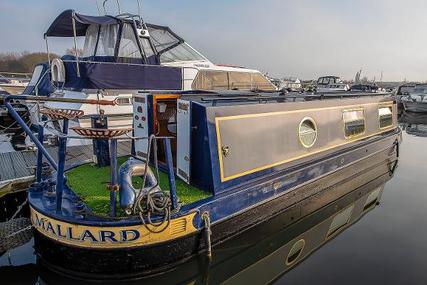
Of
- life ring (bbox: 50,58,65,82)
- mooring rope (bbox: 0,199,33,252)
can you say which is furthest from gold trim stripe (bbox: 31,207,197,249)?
life ring (bbox: 50,58,65,82)

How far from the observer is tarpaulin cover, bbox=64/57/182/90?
355 inches

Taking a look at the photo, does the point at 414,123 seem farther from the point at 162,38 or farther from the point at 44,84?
the point at 44,84

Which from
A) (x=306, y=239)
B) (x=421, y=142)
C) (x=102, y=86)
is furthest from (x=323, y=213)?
(x=421, y=142)

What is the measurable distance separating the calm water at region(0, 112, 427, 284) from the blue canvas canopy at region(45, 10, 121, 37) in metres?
6.07

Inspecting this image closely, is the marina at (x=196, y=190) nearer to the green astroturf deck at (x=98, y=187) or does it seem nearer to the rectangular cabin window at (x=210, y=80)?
the green astroturf deck at (x=98, y=187)

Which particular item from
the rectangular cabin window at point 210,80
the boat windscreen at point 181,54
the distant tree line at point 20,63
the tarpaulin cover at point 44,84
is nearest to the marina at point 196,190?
the boat windscreen at point 181,54

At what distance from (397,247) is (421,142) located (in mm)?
11828

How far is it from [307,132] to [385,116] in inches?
193

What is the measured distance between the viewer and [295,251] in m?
6.04

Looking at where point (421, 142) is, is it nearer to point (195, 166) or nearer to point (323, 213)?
point (323, 213)

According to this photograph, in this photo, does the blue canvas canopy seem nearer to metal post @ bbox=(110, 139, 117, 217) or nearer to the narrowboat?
the narrowboat

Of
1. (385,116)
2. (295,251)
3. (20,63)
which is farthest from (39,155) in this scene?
(20,63)

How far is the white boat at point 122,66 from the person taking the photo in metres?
9.21

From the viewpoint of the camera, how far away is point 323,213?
733 cm
